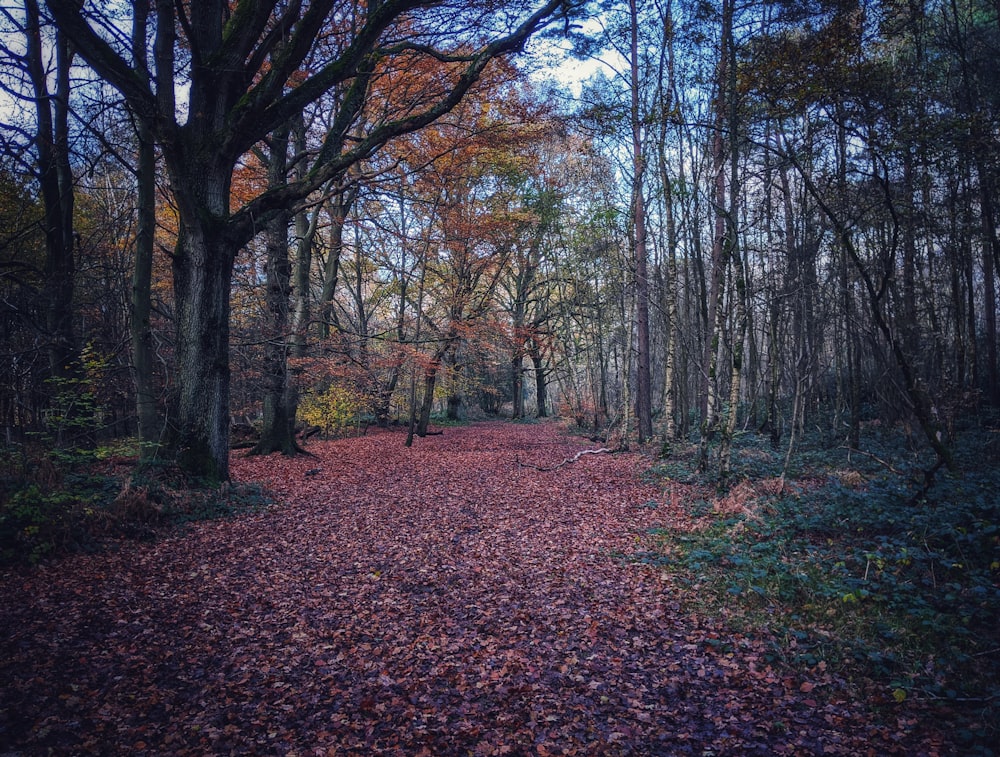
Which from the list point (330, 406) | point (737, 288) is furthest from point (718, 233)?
point (330, 406)

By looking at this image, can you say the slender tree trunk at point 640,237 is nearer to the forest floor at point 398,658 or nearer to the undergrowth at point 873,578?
the undergrowth at point 873,578

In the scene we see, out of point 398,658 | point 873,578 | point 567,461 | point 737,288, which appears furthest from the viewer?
point 567,461

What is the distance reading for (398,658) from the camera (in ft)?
13.0

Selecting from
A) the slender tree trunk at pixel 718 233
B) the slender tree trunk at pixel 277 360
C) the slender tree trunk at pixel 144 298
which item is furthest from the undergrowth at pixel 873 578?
the slender tree trunk at pixel 277 360

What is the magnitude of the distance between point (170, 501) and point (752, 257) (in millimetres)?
20374

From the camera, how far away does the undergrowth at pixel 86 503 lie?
5.24m

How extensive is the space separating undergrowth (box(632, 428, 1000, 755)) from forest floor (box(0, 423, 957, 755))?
0.73ft

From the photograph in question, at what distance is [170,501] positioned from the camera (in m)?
7.10

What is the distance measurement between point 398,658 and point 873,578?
4463 mm

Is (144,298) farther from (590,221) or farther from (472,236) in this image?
(590,221)

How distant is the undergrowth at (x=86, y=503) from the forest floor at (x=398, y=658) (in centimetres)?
35

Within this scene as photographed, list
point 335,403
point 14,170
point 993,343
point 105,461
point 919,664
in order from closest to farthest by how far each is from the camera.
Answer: point 919,664, point 14,170, point 105,461, point 993,343, point 335,403

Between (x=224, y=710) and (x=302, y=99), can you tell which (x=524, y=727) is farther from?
(x=302, y=99)

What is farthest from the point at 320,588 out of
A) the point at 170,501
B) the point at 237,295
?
the point at 237,295
